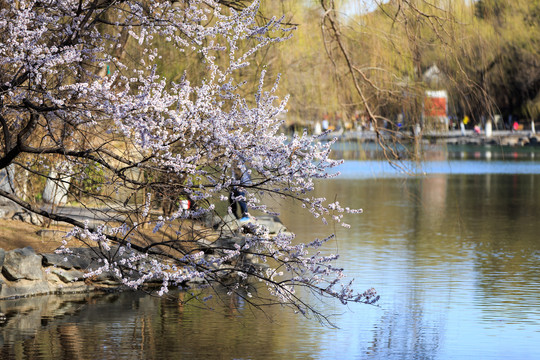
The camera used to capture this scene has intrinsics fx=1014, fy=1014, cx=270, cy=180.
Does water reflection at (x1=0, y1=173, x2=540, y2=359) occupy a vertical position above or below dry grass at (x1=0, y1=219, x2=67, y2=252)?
below

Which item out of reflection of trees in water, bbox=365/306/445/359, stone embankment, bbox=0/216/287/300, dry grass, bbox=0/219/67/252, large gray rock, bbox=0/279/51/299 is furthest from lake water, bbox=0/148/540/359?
dry grass, bbox=0/219/67/252

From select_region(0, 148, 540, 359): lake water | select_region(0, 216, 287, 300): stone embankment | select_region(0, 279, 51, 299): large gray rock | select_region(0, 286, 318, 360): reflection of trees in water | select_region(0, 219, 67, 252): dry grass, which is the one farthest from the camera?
select_region(0, 219, 67, 252): dry grass

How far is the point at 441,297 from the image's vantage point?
12.9 m

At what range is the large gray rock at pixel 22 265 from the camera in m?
13.1

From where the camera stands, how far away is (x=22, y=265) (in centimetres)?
1316

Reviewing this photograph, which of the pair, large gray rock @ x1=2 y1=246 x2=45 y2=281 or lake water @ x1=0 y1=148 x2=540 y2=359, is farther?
large gray rock @ x1=2 y1=246 x2=45 y2=281

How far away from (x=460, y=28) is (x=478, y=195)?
60.6ft

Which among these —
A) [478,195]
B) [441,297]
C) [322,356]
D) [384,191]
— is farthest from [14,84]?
[384,191]

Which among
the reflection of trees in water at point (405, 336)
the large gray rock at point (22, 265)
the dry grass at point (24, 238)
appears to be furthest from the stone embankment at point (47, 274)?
the reflection of trees in water at point (405, 336)

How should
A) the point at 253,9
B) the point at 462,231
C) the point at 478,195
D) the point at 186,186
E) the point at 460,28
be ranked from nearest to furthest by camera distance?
the point at 186,186 < the point at 253,9 < the point at 460,28 < the point at 462,231 < the point at 478,195

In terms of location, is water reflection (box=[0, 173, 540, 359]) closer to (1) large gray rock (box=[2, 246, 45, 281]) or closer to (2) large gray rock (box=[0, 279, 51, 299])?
(2) large gray rock (box=[0, 279, 51, 299])

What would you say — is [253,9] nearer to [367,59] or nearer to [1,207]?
[1,207]

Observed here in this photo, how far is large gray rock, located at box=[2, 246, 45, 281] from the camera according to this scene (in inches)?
516

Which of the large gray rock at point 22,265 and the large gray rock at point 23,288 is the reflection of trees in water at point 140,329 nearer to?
the large gray rock at point 23,288
